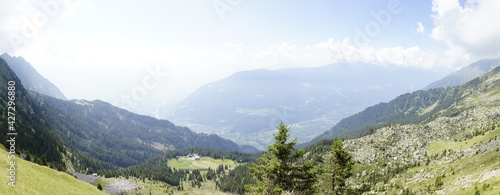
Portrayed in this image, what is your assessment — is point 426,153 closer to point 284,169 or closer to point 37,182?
point 284,169

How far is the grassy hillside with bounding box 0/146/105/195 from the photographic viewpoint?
28350 mm

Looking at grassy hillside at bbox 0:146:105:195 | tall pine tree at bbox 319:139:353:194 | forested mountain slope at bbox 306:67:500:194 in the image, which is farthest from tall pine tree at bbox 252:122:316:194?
forested mountain slope at bbox 306:67:500:194

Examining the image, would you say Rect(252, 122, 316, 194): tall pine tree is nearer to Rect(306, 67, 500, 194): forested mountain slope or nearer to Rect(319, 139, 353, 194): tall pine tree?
Rect(319, 139, 353, 194): tall pine tree

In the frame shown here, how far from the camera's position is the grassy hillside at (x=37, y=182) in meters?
28.4

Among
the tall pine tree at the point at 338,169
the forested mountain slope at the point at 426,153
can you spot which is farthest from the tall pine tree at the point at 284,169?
the forested mountain slope at the point at 426,153

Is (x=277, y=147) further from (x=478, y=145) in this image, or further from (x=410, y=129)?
(x=410, y=129)

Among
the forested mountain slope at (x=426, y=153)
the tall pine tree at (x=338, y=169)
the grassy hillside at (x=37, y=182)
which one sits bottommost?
the forested mountain slope at (x=426, y=153)

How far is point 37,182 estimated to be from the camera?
118 ft

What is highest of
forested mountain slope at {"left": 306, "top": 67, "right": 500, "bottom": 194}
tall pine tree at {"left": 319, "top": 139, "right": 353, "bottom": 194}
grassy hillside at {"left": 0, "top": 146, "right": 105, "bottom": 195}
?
grassy hillside at {"left": 0, "top": 146, "right": 105, "bottom": 195}

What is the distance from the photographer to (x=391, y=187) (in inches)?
4520

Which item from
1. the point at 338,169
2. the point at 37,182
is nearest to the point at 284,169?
the point at 338,169

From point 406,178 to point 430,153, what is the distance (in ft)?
134

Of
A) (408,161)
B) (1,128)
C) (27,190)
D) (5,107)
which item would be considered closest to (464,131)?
(408,161)

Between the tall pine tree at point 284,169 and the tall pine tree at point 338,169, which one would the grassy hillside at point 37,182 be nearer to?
the tall pine tree at point 284,169
